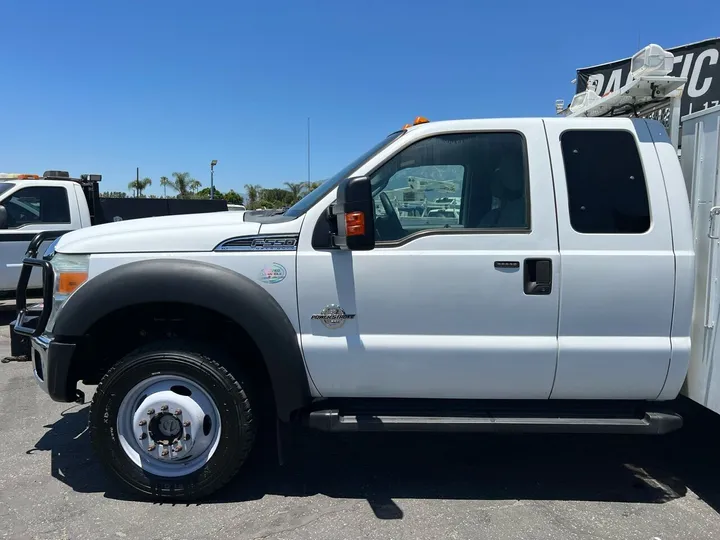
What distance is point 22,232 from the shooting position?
25.1 feet

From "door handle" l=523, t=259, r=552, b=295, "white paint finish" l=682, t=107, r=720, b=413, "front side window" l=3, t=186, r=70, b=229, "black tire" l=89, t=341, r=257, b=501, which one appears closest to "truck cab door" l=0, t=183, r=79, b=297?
"front side window" l=3, t=186, r=70, b=229

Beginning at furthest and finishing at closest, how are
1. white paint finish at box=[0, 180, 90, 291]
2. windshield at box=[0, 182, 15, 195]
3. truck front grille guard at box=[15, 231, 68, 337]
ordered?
1. windshield at box=[0, 182, 15, 195]
2. white paint finish at box=[0, 180, 90, 291]
3. truck front grille guard at box=[15, 231, 68, 337]

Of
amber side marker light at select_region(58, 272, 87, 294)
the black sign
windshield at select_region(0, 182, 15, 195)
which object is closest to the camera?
amber side marker light at select_region(58, 272, 87, 294)

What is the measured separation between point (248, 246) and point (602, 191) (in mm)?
1907

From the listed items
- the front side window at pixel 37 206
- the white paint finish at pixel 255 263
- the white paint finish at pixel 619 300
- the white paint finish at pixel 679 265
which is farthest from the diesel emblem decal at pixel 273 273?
the front side window at pixel 37 206

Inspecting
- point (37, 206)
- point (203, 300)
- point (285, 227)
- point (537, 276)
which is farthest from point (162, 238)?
point (37, 206)

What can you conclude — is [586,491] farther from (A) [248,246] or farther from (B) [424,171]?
(A) [248,246]

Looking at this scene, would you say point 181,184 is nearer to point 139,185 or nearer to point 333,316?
point 139,185

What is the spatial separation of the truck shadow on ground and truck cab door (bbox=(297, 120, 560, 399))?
689 millimetres

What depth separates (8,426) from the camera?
421 cm

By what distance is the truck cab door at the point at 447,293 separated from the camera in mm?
2898

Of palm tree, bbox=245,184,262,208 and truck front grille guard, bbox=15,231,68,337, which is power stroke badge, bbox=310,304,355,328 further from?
palm tree, bbox=245,184,262,208

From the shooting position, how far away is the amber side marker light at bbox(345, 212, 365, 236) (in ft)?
8.97

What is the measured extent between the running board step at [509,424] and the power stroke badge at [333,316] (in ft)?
1.64
